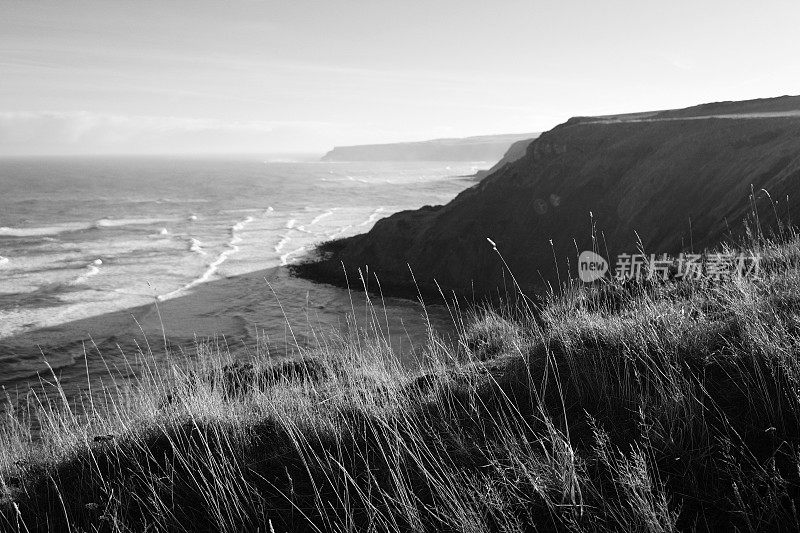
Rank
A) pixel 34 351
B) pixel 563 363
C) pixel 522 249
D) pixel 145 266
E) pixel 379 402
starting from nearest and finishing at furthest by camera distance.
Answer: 1. pixel 379 402
2. pixel 563 363
3. pixel 34 351
4. pixel 522 249
5. pixel 145 266

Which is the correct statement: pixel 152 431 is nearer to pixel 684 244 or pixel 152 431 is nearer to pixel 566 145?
pixel 684 244

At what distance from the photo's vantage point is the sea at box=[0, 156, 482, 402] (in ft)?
53.9

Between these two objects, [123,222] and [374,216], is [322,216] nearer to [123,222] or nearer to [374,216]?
[374,216]

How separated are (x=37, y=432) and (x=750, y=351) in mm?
11952

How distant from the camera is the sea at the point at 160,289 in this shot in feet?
53.9

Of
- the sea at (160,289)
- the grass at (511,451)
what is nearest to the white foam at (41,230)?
the sea at (160,289)

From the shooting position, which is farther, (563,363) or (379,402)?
(563,363)

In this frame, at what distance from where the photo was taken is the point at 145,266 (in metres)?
28.1

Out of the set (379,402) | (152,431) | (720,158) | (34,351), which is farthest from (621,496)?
(720,158)

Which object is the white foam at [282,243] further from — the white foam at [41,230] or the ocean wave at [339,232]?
the white foam at [41,230]

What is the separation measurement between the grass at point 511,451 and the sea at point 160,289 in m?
1.03

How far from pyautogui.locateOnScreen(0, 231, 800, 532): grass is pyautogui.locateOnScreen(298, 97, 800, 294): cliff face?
40.1ft

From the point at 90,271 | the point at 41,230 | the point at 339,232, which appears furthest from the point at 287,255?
the point at 41,230

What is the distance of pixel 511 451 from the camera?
354 cm
